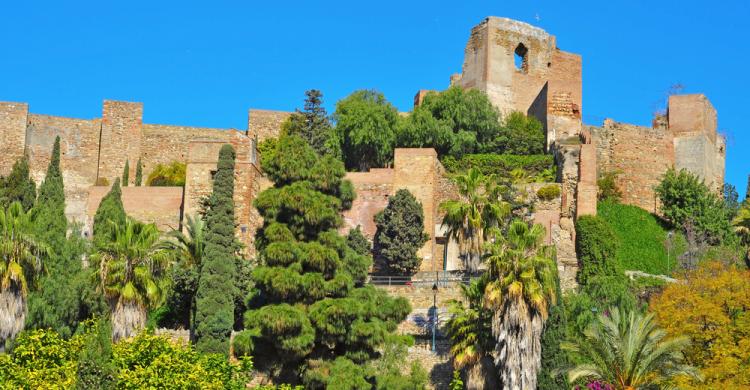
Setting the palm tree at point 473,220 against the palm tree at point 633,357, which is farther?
the palm tree at point 473,220

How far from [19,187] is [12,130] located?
18.2ft

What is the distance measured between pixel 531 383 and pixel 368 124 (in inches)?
709

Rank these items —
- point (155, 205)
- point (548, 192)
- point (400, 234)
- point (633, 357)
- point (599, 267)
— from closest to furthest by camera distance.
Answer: point (633, 357) < point (599, 267) < point (400, 234) < point (548, 192) < point (155, 205)

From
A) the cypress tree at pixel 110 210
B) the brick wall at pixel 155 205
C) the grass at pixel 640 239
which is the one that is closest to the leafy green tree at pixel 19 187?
the brick wall at pixel 155 205

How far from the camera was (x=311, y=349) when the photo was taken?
96.0 ft

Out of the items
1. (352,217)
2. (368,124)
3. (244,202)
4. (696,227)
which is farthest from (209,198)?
(696,227)

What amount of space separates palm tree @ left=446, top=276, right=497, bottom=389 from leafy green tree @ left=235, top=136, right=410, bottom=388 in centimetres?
154

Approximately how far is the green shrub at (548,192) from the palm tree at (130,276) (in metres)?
15.5

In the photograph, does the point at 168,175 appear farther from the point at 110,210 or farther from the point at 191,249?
the point at 191,249

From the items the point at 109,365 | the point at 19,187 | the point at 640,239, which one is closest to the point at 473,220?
the point at 640,239

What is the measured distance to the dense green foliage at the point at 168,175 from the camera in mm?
48281

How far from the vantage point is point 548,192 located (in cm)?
4153

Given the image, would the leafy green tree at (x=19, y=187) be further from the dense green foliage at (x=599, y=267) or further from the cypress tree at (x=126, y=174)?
the dense green foliage at (x=599, y=267)

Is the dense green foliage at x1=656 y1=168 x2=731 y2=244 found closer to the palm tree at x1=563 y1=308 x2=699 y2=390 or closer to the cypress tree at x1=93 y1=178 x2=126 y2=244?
the palm tree at x1=563 y1=308 x2=699 y2=390
